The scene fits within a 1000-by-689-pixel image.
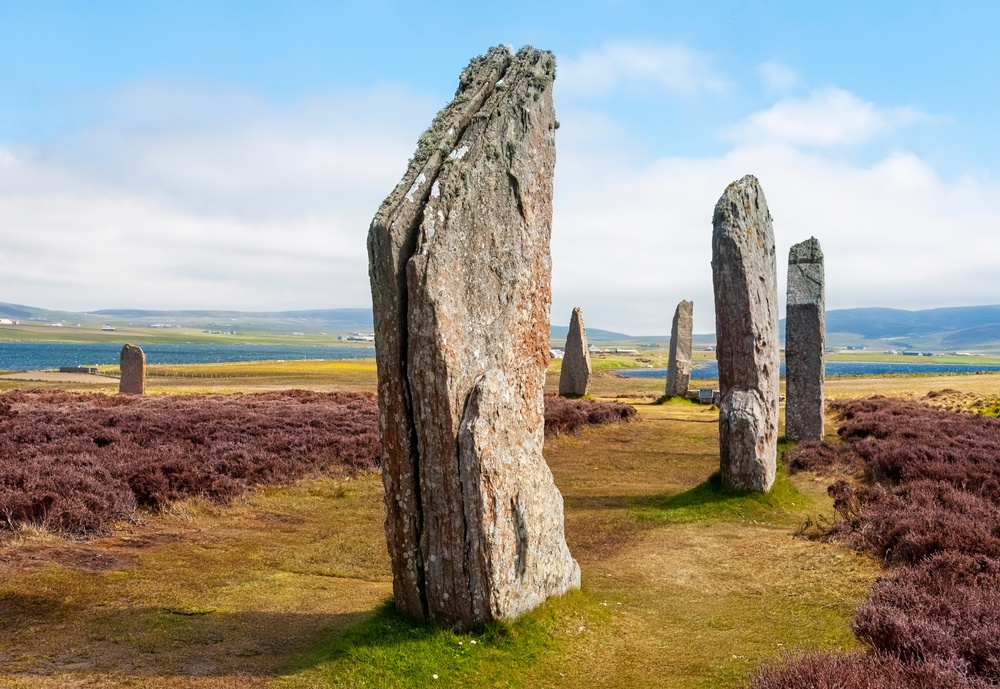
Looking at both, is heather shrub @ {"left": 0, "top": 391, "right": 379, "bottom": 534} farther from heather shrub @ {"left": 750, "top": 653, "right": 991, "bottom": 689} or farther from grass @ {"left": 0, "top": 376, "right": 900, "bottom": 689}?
heather shrub @ {"left": 750, "top": 653, "right": 991, "bottom": 689}

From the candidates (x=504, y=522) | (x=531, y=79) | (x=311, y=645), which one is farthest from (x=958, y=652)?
(x=531, y=79)

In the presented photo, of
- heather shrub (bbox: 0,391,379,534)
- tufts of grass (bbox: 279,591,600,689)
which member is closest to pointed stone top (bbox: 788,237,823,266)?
heather shrub (bbox: 0,391,379,534)

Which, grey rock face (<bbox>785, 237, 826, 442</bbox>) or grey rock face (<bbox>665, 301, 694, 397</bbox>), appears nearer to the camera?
grey rock face (<bbox>785, 237, 826, 442</bbox>)

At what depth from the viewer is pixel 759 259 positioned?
13.8 metres

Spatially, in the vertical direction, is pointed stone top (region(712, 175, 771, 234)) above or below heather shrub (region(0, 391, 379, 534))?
above

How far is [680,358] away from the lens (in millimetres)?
29703

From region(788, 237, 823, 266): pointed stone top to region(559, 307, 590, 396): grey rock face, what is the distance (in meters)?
12.2

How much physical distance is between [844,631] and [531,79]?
6.18 meters

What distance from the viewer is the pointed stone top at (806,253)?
18062mm

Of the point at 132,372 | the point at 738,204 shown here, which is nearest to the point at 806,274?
the point at 738,204

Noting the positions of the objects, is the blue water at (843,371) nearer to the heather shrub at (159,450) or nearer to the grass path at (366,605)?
the heather shrub at (159,450)

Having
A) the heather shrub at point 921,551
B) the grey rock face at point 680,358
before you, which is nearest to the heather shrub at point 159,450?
the grey rock face at point 680,358

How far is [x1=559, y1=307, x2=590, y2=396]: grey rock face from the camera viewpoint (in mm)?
29953

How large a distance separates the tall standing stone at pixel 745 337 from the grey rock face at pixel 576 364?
1590cm
